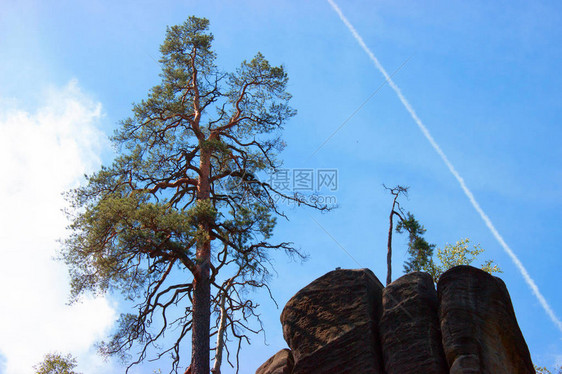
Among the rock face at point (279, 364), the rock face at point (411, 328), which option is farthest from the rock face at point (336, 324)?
the rock face at point (279, 364)

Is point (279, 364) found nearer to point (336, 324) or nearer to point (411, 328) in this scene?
point (336, 324)

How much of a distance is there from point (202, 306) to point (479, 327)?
24.8 feet

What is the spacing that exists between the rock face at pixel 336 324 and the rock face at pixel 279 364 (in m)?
0.51

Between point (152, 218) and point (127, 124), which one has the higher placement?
→ point (127, 124)

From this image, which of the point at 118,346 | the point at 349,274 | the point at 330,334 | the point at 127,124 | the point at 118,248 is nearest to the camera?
the point at 330,334

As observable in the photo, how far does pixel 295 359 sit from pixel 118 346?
6.16m

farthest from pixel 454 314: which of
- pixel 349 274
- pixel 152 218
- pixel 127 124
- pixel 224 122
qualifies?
pixel 127 124

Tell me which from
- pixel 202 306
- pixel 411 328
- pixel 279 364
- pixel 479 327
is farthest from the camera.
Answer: pixel 202 306

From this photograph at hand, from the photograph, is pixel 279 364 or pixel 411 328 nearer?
pixel 411 328

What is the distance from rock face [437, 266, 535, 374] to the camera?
368 inches

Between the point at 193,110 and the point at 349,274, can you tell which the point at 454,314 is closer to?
the point at 349,274

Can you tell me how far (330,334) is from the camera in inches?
443

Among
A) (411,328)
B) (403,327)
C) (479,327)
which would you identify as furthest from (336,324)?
(479,327)

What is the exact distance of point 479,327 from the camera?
975 centimetres
